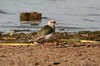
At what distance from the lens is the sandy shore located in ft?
24.7

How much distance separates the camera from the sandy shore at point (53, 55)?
753 cm

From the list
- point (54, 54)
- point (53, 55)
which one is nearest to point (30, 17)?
point (54, 54)

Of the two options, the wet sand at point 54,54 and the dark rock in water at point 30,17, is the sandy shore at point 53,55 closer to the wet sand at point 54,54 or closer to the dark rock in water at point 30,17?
the wet sand at point 54,54

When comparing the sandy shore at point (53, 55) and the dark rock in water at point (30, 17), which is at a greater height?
the sandy shore at point (53, 55)

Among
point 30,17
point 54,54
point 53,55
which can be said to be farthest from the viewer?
point 30,17

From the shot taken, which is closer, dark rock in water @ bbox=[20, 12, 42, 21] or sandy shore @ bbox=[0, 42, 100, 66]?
sandy shore @ bbox=[0, 42, 100, 66]

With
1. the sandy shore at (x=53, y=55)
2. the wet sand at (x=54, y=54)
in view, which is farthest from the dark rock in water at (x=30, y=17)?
the sandy shore at (x=53, y=55)

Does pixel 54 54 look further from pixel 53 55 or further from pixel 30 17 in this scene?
pixel 30 17

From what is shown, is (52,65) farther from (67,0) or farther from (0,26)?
(67,0)

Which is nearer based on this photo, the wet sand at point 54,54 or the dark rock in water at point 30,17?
the wet sand at point 54,54

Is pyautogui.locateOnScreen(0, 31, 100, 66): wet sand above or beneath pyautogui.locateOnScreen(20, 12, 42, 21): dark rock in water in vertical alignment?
above

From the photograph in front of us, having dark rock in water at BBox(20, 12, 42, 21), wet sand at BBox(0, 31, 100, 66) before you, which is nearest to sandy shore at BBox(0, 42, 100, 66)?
wet sand at BBox(0, 31, 100, 66)

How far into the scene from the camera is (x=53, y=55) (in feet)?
28.1

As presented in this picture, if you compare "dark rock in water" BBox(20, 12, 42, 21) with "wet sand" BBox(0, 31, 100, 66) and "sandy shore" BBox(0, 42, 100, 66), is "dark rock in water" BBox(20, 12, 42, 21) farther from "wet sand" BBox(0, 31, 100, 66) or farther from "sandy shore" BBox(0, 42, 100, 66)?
"sandy shore" BBox(0, 42, 100, 66)
